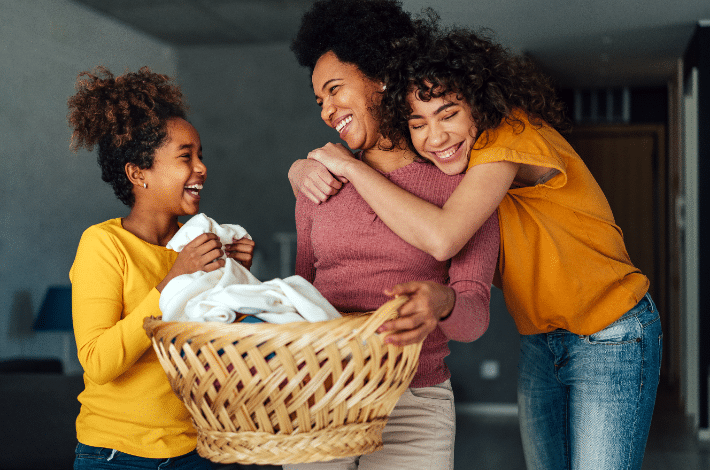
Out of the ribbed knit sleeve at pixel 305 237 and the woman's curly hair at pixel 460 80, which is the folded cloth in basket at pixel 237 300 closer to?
the ribbed knit sleeve at pixel 305 237

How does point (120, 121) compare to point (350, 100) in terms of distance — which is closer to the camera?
point (350, 100)

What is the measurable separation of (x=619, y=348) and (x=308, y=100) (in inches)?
152

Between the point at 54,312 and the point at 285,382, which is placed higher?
the point at 285,382

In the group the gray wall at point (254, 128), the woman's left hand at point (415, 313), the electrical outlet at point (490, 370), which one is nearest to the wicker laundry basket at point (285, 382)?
the woman's left hand at point (415, 313)

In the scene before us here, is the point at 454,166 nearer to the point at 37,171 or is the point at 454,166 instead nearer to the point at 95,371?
the point at 95,371

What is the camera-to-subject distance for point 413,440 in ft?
3.32

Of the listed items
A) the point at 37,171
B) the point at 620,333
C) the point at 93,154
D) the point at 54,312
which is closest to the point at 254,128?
the point at 93,154

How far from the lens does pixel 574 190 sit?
1.24 m

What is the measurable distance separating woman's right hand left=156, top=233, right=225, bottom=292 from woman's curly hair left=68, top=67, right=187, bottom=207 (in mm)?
346

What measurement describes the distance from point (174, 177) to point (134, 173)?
0.33ft

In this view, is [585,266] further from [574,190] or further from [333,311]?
[333,311]

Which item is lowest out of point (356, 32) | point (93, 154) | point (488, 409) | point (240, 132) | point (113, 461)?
point (488, 409)

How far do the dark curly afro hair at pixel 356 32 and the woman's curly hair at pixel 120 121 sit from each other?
35cm

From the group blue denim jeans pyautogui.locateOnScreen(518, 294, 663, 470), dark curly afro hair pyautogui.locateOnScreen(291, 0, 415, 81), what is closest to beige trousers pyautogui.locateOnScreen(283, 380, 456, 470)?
blue denim jeans pyautogui.locateOnScreen(518, 294, 663, 470)
